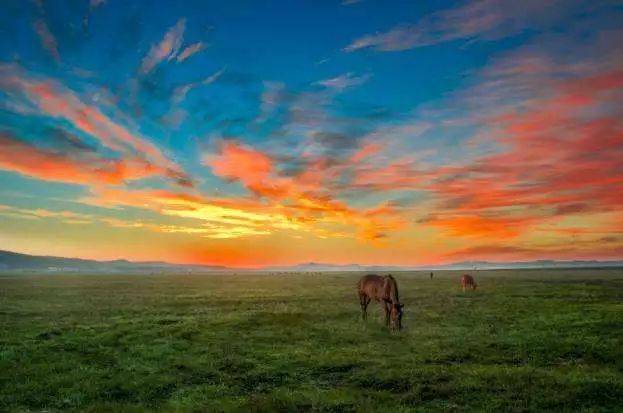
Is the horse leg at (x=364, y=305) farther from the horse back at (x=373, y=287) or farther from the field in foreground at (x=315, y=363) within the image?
the field in foreground at (x=315, y=363)

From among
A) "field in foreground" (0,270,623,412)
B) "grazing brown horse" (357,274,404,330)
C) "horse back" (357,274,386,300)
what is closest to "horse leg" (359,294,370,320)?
"grazing brown horse" (357,274,404,330)

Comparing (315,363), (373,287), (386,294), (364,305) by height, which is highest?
(373,287)

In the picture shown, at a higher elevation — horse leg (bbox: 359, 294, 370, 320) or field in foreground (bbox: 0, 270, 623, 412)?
horse leg (bbox: 359, 294, 370, 320)

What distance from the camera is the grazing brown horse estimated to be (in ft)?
96.9

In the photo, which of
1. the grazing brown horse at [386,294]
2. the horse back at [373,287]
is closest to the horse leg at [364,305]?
the grazing brown horse at [386,294]

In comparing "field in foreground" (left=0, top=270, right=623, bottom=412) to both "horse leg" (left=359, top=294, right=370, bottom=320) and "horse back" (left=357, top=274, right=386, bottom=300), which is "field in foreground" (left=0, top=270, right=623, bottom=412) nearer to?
"horse leg" (left=359, top=294, right=370, bottom=320)

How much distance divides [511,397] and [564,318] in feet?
67.4

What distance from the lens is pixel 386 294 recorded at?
31594 millimetres

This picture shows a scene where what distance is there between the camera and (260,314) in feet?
124

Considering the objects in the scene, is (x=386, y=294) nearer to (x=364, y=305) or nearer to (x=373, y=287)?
(x=373, y=287)

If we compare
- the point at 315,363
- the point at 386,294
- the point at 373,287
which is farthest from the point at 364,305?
the point at 315,363

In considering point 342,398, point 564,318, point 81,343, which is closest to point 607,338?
point 564,318

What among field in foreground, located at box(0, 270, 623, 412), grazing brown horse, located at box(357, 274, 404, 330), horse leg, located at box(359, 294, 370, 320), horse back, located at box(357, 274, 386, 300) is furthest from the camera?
horse leg, located at box(359, 294, 370, 320)

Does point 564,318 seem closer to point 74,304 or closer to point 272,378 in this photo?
point 272,378
